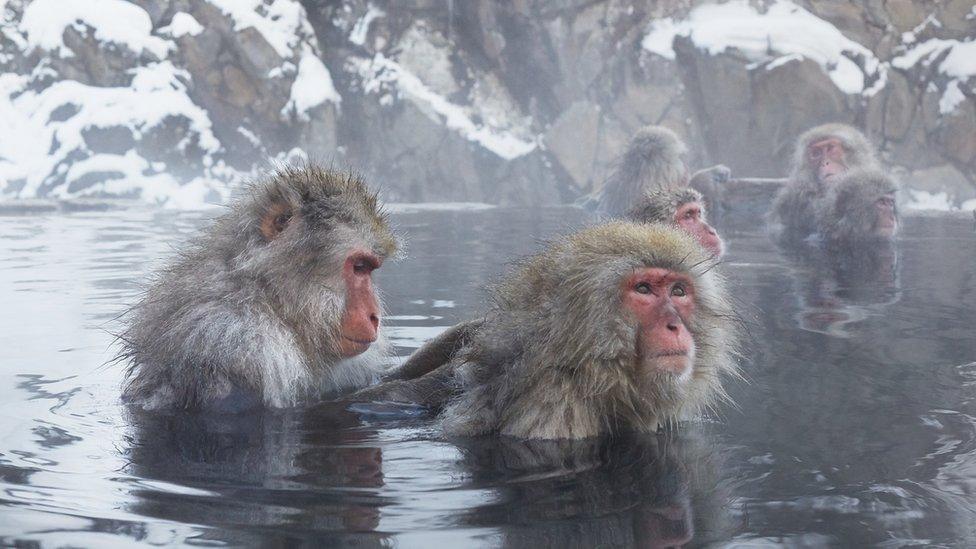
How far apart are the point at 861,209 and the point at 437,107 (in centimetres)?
787

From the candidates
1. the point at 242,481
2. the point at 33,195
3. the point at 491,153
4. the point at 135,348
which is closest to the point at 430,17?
the point at 491,153

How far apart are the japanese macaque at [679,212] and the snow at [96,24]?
11.7 meters

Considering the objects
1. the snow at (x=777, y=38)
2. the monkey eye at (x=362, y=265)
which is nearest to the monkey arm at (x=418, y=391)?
the monkey eye at (x=362, y=265)

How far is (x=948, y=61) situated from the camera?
14.4 metres

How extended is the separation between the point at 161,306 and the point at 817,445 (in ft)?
7.40

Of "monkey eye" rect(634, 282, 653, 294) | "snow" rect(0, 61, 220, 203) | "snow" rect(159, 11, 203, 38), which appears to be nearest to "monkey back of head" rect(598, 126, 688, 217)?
"monkey eye" rect(634, 282, 653, 294)

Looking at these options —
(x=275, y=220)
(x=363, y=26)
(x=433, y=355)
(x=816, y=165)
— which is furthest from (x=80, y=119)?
(x=275, y=220)

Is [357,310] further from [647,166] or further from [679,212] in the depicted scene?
[647,166]

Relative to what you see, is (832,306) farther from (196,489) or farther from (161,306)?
(196,489)

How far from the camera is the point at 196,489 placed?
279 centimetres

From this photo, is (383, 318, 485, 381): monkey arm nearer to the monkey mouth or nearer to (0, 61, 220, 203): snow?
the monkey mouth

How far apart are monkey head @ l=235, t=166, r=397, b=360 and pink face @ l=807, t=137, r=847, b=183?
735cm

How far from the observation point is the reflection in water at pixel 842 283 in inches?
225

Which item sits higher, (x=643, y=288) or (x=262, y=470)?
(x=643, y=288)
